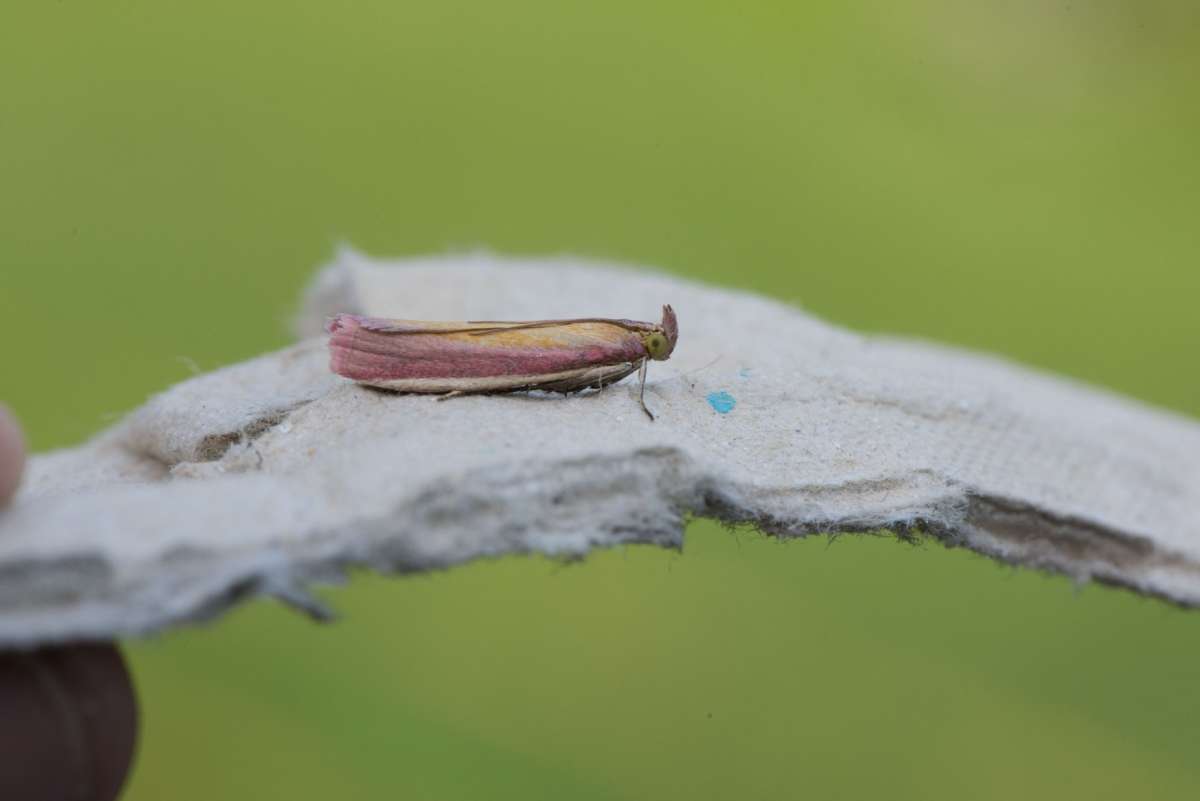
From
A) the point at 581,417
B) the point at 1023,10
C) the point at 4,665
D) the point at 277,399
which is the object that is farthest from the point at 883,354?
the point at 1023,10

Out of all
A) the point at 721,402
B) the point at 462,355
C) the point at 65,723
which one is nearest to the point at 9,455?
the point at 65,723

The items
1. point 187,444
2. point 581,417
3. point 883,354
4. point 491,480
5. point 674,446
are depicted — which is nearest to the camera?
point 491,480

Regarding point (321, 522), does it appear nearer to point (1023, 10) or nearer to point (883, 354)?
point (883, 354)

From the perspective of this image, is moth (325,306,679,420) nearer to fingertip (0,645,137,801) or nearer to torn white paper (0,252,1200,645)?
torn white paper (0,252,1200,645)

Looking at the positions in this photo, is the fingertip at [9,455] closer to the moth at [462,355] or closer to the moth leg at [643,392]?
the moth at [462,355]

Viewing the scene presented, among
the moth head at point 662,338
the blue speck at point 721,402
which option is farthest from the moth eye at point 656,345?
the blue speck at point 721,402
